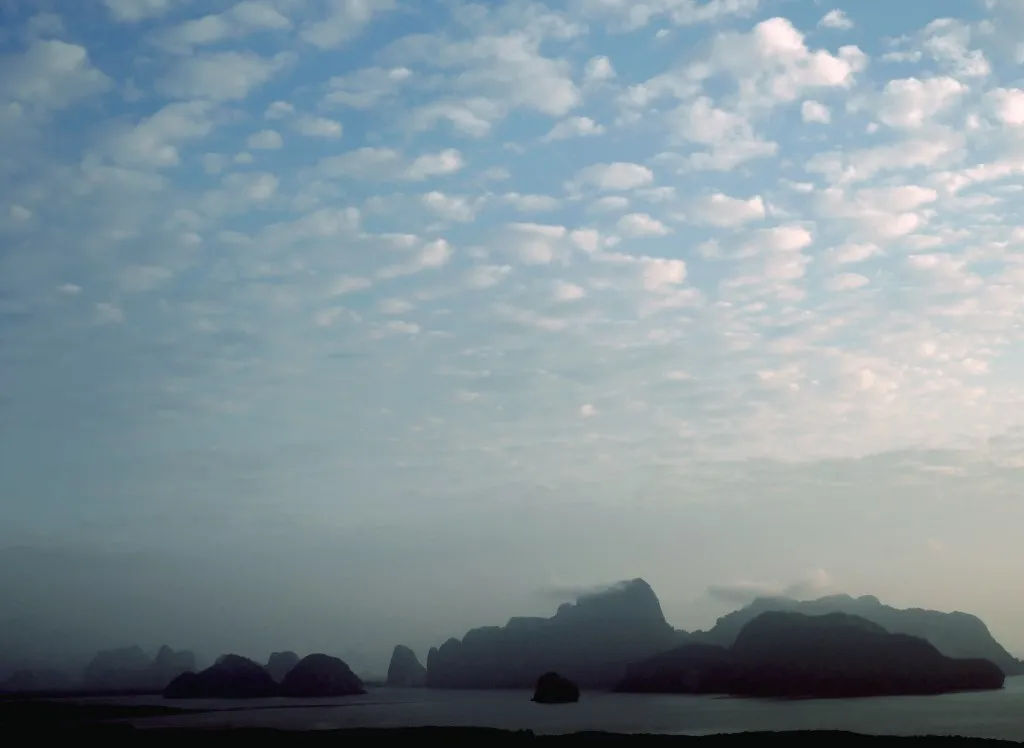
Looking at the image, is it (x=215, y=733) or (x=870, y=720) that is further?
(x=870, y=720)

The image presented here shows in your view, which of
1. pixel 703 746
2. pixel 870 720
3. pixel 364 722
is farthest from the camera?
pixel 364 722

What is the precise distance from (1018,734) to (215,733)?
8427 centimetres

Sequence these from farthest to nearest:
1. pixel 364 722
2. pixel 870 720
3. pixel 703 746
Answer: pixel 364 722
pixel 870 720
pixel 703 746

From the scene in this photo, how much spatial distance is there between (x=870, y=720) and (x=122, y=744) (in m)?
96.1

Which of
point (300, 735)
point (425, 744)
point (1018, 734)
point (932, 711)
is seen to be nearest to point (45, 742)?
point (300, 735)

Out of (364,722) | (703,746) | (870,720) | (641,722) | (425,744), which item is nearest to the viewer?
(703,746)

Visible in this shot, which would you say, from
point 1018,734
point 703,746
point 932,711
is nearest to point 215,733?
point 703,746

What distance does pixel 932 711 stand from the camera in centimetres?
15625

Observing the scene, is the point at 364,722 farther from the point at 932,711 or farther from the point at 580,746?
the point at 932,711

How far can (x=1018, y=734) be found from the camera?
96.4 metres

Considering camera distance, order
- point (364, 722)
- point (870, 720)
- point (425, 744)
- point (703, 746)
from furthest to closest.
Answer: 1. point (364, 722)
2. point (870, 720)
3. point (425, 744)
4. point (703, 746)

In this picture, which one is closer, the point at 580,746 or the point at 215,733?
the point at 580,746

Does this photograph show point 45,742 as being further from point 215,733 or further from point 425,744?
point 425,744

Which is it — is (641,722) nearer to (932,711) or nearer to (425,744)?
(932,711)
